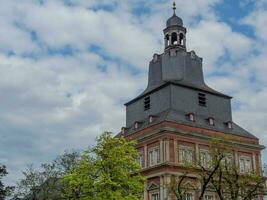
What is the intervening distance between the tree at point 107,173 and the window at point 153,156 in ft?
57.6

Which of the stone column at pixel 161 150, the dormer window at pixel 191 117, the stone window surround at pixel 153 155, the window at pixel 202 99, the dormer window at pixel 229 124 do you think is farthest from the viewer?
the dormer window at pixel 229 124

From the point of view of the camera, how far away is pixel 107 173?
3916cm

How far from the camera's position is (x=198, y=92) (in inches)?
2489

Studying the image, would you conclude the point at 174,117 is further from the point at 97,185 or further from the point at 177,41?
the point at 97,185

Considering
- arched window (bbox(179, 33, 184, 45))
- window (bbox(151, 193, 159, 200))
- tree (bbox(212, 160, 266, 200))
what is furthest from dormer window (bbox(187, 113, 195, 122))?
tree (bbox(212, 160, 266, 200))

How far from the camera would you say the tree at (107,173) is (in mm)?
38625

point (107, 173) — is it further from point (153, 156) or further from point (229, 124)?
point (229, 124)

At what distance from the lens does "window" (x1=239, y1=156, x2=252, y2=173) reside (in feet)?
205

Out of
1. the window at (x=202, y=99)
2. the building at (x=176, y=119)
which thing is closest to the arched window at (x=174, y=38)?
the building at (x=176, y=119)

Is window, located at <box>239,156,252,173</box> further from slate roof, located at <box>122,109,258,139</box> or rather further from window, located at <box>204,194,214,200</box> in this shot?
window, located at <box>204,194,214,200</box>

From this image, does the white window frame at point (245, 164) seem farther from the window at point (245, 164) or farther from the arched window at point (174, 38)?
the arched window at point (174, 38)

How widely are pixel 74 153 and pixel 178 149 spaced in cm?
1171

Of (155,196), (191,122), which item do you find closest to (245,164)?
(191,122)

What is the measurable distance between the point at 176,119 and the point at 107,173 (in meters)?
21.5
